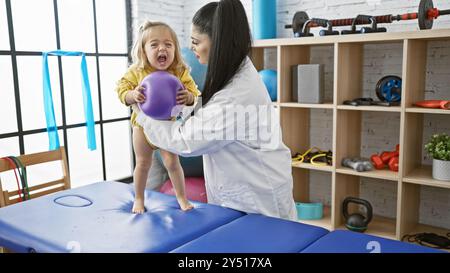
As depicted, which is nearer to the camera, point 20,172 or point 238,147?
point 238,147

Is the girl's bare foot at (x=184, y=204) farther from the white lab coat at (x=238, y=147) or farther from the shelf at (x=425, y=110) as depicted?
the shelf at (x=425, y=110)

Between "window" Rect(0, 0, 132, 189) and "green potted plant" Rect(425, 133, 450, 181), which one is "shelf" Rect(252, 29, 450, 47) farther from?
"window" Rect(0, 0, 132, 189)

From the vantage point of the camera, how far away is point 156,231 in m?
1.56

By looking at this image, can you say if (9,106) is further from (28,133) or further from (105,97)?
A: (105,97)

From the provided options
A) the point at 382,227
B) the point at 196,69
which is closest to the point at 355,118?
the point at 382,227

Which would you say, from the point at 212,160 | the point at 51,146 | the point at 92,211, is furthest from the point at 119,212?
the point at 51,146

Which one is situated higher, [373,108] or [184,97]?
[184,97]

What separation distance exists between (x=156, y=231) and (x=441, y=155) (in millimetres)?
1923

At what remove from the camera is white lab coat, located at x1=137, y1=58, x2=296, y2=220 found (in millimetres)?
1679

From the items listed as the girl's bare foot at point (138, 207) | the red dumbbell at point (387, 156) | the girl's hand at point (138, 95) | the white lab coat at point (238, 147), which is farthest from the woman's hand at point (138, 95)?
the red dumbbell at point (387, 156)

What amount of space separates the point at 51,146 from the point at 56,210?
1.14 metres

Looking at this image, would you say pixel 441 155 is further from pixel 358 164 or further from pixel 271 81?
pixel 271 81

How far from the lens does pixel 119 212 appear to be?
1789 mm

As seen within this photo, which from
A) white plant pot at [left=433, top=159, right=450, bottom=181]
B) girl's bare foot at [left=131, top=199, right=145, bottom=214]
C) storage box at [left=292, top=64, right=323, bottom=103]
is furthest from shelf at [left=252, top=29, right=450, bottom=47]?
girl's bare foot at [left=131, top=199, right=145, bottom=214]
